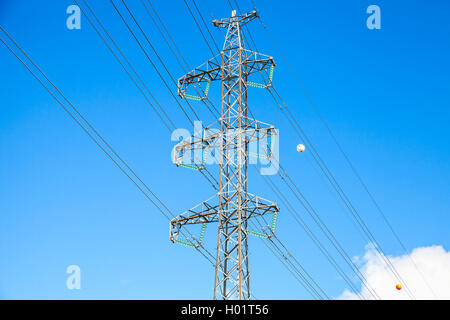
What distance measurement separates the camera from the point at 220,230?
63.5ft

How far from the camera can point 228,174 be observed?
67.7 ft

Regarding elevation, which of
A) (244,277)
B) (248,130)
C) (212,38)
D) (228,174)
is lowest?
(244,277)

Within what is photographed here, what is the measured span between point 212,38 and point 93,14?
8.01 m
